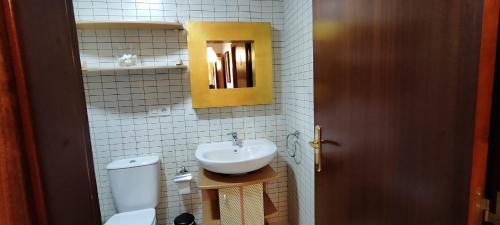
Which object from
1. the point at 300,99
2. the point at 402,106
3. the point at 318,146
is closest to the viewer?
the point at 402,106

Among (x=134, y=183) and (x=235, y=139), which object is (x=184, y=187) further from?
(x=235, y=139)

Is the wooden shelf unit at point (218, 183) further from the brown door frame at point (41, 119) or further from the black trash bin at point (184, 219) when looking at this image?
the brown door frame at point (41, 119)

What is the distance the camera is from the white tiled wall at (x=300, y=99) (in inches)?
61.7

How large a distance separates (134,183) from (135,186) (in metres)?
0.02

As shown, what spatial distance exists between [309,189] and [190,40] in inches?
57.1

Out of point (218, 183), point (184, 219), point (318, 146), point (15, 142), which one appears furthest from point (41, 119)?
point (184, 219)

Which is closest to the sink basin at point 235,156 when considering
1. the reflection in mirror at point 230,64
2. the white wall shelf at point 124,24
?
the reflection in mirror at point 230,64

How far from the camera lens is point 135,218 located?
1.65m

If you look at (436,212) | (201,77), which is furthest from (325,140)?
(201,77)

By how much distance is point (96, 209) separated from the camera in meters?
0.43

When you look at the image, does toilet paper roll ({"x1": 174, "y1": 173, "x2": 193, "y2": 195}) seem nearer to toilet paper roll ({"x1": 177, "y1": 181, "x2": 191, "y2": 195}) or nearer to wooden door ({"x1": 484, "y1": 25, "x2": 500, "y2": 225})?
toilet paper roll ({"x1": 177, "y1": 181, "x2": 191, "y2": 195})

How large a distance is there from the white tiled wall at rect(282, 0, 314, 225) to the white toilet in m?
1.13

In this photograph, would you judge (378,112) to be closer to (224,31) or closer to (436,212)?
(436,212)

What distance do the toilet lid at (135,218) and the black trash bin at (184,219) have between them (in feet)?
0.77
